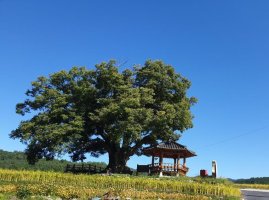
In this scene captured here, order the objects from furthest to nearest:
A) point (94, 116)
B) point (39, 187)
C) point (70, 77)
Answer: point (70, 77), point (94, 116), point (39, 187)

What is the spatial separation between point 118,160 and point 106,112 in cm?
633

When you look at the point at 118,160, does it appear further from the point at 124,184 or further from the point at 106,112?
the point at 124,184

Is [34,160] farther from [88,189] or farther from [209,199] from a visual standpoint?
[209,199]

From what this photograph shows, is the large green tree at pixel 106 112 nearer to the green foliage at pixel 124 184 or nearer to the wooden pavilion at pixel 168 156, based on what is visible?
the wooden pavilion at pixel 168 156

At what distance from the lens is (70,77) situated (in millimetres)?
42812

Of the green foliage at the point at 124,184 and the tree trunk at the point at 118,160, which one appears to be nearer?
the green foliage at the point at 124,184

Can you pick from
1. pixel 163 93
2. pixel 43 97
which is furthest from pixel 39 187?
pixel 163 93

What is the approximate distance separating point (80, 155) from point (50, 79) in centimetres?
869

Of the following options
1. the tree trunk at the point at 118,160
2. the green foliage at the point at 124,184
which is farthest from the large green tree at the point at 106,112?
the green foliage at the point at 124,184

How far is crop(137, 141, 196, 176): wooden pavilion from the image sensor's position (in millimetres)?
39594

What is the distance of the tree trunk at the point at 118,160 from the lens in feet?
138

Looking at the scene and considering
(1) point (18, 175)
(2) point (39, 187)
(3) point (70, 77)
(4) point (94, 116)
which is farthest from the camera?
(3) point (70, 77)

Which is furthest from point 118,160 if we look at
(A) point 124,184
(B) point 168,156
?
(A) point 124,184

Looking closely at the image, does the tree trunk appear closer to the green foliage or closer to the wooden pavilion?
the wooden pavilion
